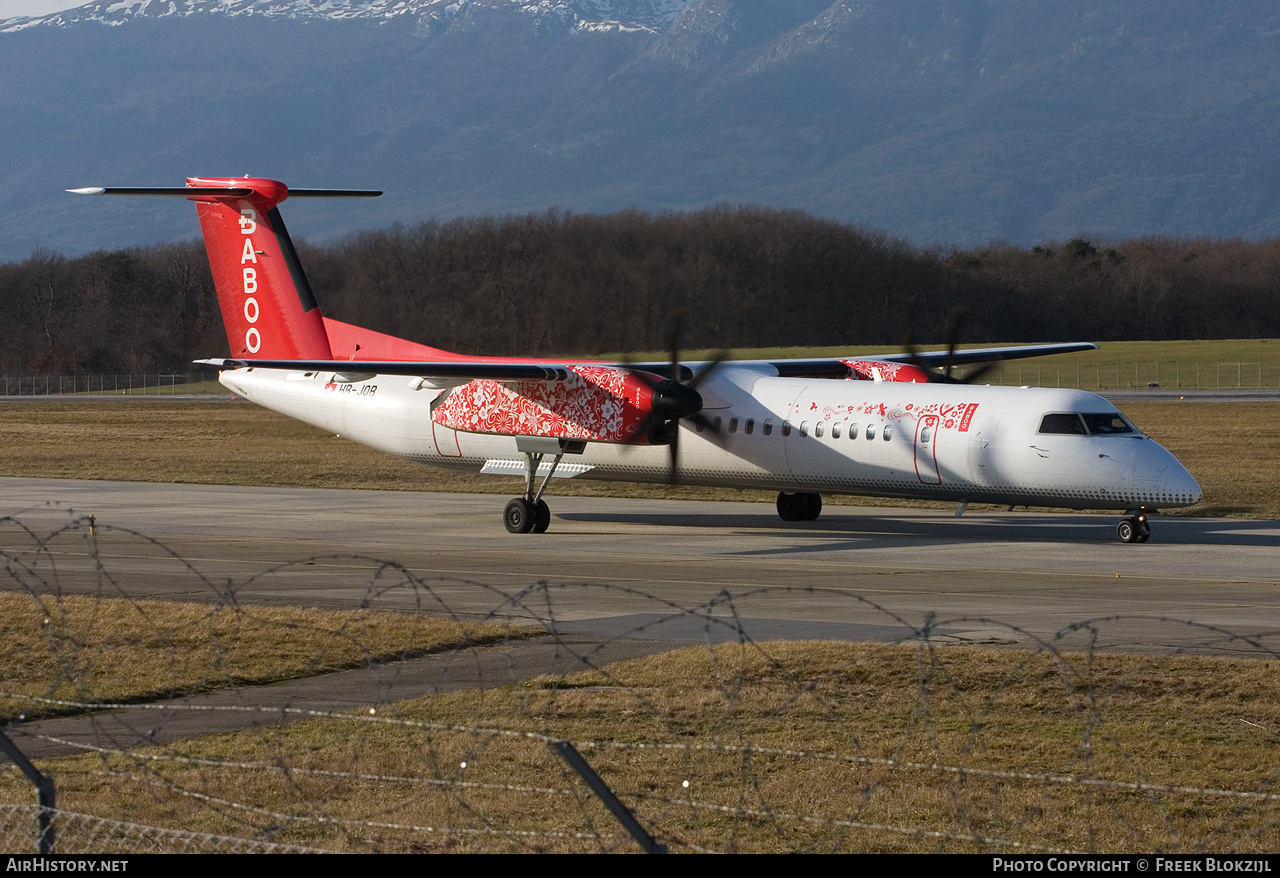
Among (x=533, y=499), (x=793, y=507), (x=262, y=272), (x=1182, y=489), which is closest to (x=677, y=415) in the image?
(x=533, y=499)

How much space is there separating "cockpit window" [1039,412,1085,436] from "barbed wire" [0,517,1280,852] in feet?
23.6

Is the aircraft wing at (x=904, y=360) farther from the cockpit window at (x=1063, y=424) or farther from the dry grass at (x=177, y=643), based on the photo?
the dry grass at (x=177, y=643)

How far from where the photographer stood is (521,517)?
88.0 ft

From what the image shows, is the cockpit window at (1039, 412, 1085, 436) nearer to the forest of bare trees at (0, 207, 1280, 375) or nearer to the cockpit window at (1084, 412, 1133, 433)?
the cockpit window at (1084, 412, 1133, 433)

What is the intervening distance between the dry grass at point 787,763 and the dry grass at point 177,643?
91.3 inches

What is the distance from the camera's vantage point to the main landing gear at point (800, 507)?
28.3m

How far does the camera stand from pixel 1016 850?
8.60m

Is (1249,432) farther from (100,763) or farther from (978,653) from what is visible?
(100,763)

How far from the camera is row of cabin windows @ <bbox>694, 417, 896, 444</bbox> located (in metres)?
24.6

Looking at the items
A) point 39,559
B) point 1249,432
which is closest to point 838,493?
point 39,559

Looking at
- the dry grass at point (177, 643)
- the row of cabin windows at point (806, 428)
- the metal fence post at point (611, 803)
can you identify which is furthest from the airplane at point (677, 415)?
the metal fence post at point (611, 803)

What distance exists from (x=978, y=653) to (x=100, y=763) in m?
8.37

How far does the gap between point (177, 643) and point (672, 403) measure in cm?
1096

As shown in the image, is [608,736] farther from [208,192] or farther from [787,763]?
[208,192]
